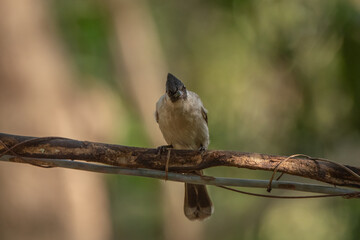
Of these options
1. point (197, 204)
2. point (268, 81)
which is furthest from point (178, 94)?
point (268, 81)

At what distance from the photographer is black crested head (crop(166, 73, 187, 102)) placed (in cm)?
385

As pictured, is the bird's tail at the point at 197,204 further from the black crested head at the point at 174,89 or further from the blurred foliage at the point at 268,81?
the blurred foliage at the point at 268,81

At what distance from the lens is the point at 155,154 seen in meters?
2.65

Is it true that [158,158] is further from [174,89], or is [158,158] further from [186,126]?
[186,126]

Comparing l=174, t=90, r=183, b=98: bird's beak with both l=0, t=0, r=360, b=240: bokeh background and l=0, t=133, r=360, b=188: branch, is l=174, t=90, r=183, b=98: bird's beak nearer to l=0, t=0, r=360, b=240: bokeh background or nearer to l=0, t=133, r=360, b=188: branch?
l=0, t=133, r=360, b=188: branch

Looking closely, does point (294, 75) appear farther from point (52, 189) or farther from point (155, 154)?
point (155, 154)

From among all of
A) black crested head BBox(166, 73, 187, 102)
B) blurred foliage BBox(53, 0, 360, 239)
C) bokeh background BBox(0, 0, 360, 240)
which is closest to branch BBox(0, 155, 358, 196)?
black crested head BBox(166, 73, 187, 102)

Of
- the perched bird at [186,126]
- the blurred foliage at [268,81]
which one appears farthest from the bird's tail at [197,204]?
the blurred foliage at [268,81]

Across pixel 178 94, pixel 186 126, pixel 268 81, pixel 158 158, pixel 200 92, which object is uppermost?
pixel 200 92

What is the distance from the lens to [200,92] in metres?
9.87

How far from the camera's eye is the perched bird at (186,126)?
13.1 ft

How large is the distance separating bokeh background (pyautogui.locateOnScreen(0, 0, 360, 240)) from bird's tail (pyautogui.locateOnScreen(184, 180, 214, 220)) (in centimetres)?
280

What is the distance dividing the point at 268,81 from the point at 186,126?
473cm

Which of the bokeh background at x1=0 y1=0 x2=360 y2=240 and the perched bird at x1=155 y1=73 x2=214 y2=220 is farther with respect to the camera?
the bokeh background at x1=0 y1=0 x2=360 y2=240
